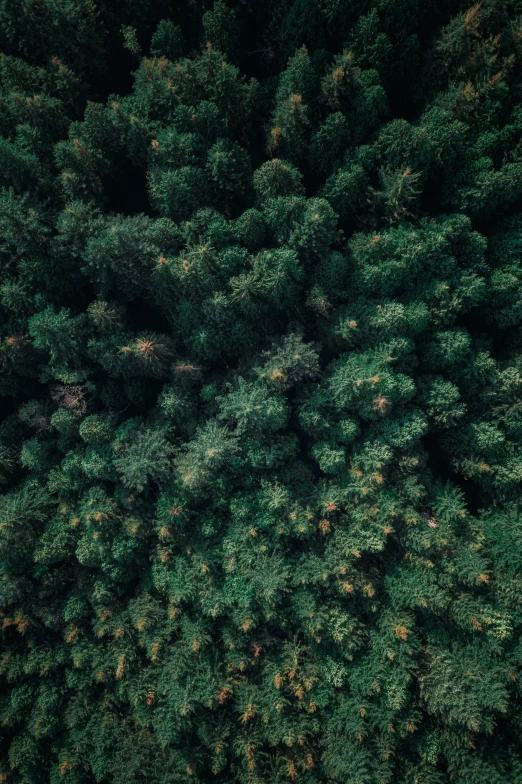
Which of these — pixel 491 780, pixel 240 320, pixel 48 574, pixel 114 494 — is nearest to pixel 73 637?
pixel 48 574

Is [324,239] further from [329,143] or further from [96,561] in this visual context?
[96,561]

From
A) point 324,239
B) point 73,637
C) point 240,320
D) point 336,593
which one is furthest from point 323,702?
point 324,239

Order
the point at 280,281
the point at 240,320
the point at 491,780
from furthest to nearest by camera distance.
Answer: the point at 240,320 → the point at 280,281 → the point at 491,780

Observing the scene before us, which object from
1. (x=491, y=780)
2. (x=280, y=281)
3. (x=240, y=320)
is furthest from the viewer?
(x=240, y=320)

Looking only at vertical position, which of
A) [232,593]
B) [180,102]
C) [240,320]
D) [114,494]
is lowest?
[232,593]

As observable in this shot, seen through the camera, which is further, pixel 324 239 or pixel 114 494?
pixel 114 494

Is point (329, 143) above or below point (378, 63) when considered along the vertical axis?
below
